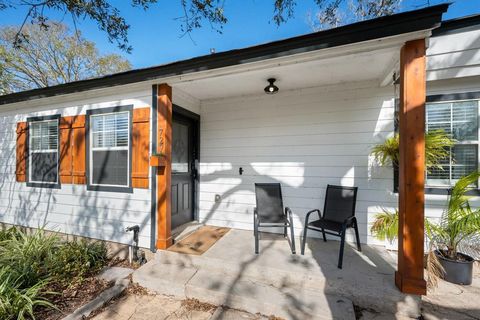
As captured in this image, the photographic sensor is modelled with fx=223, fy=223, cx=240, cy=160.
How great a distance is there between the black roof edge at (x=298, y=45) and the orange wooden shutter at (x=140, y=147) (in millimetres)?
484

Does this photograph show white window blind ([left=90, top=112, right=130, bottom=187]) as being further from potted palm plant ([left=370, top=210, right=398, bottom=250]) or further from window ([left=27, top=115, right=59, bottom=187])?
potted palm plant ([left=370, top=210, right=398, bottom=250])

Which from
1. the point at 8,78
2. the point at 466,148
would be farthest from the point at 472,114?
the point at 8,78

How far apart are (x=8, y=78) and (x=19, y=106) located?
7513 mm

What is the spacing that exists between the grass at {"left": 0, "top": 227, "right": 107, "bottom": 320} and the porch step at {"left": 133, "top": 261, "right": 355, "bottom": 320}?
0.84m

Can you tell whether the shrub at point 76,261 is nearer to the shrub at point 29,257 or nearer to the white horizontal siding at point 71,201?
the shrub at point 29,257

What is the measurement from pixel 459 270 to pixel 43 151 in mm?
6276

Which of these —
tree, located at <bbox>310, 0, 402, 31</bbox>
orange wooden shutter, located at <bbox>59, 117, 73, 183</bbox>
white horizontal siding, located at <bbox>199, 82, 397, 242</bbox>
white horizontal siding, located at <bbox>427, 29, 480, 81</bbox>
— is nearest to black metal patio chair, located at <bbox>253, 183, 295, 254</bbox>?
white horizontal siding, located at <bbox>199, 82, 397, 242</bbox>

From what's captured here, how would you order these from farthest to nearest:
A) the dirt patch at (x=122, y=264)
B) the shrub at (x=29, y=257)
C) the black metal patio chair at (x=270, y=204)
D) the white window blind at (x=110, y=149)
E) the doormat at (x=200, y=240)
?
the white window blind at (x=110, y=149), the black metal patio chair at (x=270, y=204), the dirt patch at (x=122, y=264), the doormat at (x=200, y=240), the shrub at (x=29, y=257)

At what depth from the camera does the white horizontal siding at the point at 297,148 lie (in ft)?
10.3

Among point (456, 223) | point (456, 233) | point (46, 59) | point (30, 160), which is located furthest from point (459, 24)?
point (46, 59)

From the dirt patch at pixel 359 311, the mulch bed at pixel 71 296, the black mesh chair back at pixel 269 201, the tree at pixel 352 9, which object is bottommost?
the mulch bed at pixel 71 296

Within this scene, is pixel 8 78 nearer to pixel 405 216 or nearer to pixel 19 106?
pixel 19 106

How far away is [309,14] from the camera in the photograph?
7336 mm

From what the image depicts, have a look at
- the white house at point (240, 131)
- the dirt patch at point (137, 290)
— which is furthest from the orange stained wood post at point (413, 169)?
the dirt patch at point (137, 290)
